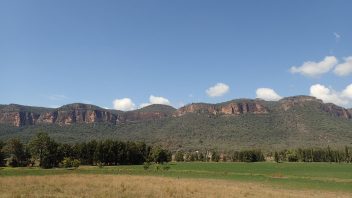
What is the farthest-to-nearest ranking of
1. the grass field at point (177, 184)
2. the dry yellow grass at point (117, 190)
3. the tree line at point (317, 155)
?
the tree line at point (317, 155) → the grass field at point (177, 184) → the dry yellow grass at point (117, 190)

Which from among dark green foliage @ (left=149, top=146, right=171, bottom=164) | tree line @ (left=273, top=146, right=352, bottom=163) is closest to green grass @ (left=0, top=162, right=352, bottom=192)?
dark green foliage @ (left=149, top=146, right=171, bottom=164)

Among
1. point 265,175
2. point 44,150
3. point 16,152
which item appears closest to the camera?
point 265,175

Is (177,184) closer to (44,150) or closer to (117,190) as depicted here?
(117,190)

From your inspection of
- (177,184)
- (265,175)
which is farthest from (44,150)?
(177,184)

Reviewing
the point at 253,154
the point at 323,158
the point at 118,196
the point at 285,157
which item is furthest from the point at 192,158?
the point at 118,196

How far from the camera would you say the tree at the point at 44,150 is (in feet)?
399

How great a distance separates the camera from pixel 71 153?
134 meters

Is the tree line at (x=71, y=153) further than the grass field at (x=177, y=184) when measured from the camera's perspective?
Yes

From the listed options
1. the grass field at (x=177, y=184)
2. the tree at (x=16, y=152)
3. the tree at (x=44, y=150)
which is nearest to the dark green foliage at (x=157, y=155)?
the tree at (x=44, y=150)

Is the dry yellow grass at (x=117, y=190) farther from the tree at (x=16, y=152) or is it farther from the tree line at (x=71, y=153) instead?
the tree at (x=16, y=152)

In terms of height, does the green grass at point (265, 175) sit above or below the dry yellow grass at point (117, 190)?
below

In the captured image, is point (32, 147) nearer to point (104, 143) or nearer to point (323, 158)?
point (104, 143)

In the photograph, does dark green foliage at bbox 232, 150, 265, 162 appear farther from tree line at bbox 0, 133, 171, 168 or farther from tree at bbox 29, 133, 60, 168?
tree at bbox 29, 133, 60, 168

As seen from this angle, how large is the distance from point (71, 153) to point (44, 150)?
12678 mm
